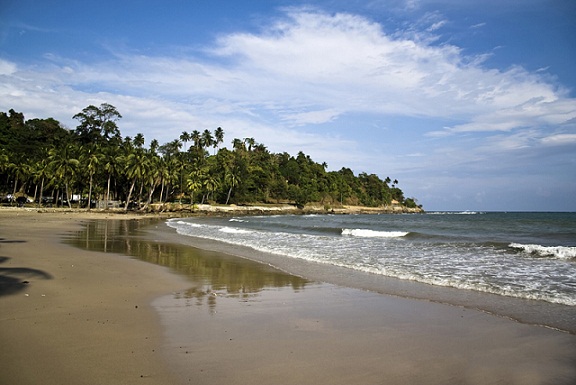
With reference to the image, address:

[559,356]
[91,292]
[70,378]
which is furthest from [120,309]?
→ [559,356]

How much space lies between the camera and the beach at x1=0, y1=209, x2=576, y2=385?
4.18 meters

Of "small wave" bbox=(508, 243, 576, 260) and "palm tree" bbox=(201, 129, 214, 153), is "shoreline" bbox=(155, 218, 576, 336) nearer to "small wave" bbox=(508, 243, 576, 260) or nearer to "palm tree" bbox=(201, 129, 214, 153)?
"small wave" bbox=(508, 243, 576, 260)

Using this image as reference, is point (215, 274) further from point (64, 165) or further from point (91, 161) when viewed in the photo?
point (64, 165)

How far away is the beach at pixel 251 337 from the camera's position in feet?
13.7

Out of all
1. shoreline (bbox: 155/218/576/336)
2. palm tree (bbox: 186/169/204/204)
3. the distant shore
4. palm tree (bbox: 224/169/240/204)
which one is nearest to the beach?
shoreline (bbox: 155/218/576/336)

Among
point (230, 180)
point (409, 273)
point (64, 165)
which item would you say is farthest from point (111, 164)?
point (409, 273)

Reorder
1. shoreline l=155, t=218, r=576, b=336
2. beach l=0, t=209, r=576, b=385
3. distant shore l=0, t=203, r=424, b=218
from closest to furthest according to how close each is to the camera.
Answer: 1. beach l=0, t=209, r=576, b=385
2. shoreline l=155, t=218, r=576, b=336
3. distant shore l=0, t=203, r=424, b=218

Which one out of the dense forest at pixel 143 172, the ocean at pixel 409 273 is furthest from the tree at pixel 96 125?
the ocean at pixel 409 273

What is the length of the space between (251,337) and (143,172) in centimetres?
5749

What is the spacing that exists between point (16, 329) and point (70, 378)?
6.98ft

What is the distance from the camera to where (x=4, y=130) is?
73.4 metres

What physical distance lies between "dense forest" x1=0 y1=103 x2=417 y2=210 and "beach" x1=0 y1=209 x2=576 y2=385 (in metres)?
53.6

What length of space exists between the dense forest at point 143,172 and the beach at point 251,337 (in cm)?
5361

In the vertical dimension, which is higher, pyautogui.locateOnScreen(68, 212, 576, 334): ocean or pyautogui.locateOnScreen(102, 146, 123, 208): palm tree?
pyautogui.locateOnScreen(102, 146, 123, 208): palm tree
